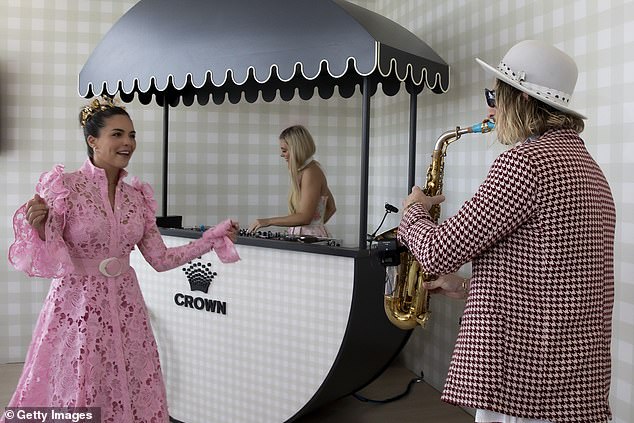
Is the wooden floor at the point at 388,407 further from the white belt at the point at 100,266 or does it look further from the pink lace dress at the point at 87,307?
the white belt at the point at 100,266

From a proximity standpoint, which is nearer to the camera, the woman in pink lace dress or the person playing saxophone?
the person playing saxophone

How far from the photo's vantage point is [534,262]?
171 cm

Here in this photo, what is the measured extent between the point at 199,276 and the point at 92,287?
3.60ft

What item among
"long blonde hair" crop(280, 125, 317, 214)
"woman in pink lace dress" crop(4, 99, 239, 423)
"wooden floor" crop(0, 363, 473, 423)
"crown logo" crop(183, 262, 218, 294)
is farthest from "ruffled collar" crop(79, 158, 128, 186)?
"wooden floor" crop(0, 363, 473, 423)

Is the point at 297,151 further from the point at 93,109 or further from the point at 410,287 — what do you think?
the point at 410,287

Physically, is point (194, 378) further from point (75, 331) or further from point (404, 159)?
point (404, 159)

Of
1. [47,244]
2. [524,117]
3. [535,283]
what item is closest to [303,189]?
[47,244]

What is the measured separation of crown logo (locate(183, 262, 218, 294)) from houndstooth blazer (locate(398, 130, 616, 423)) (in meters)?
2.03

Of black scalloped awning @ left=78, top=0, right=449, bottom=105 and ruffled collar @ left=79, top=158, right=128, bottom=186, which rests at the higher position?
black scalloped awning @ left=78, top=0, right=449, bottom=105

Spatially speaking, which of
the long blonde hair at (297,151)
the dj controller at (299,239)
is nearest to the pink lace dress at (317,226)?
the long blonde hair at (297,151)

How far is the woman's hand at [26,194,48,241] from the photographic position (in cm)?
240

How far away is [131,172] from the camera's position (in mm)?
5074

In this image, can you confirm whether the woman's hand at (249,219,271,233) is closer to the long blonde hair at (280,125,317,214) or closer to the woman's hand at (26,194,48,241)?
the long blonde hair at (280,125,317,214)

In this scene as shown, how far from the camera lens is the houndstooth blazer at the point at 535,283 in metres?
1.69
